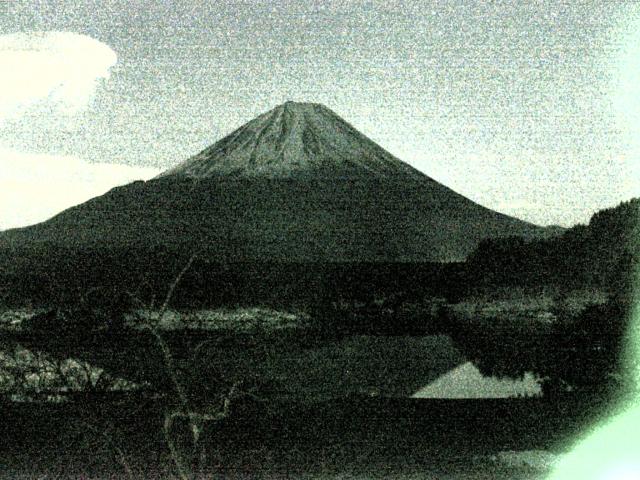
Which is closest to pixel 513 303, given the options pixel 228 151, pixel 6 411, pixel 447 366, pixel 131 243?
pixel 447 366

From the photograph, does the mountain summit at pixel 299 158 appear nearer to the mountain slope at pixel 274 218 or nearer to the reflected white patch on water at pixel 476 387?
the mountain slope at pixel 274 218

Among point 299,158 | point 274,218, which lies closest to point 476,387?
point 274,218

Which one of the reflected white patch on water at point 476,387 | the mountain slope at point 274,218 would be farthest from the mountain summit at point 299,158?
the reflected white patch on water at point 476,387

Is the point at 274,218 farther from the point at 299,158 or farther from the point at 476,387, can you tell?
the point at 476,387

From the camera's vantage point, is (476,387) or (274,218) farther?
(274,218)

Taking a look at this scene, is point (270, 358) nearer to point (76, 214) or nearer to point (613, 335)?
Result: point (613, 335)

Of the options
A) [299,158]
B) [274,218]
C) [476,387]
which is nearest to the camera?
[476,387]
